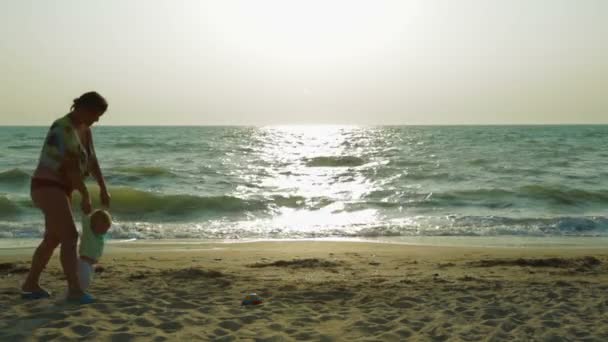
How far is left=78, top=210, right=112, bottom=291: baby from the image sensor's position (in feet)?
16.4

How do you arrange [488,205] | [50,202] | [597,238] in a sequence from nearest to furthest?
[50,202] → [597,238] → [488,205]

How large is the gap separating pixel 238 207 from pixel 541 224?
716cm

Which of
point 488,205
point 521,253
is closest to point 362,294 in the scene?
point 521,253

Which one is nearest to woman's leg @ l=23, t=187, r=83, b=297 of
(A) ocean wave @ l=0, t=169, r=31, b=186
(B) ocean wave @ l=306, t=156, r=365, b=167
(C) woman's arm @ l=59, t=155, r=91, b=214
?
(C) woman's arm @ l=59, t=155, r=91, b=214

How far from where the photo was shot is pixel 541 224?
42.6ft

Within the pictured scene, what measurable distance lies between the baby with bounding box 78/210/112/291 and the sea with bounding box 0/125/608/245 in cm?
580

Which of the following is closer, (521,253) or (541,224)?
(521,253)

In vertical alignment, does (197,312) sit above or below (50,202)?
below

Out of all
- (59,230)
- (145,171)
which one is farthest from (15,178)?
(59,230)

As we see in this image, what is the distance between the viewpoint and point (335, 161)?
1161 inches

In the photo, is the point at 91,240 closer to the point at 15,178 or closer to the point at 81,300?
the point at 81,300

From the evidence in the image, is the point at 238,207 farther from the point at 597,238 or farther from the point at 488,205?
the point at 597,238

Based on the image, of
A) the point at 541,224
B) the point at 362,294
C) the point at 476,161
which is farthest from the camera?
the point at 476,161

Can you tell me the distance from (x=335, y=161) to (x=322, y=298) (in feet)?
78.5
